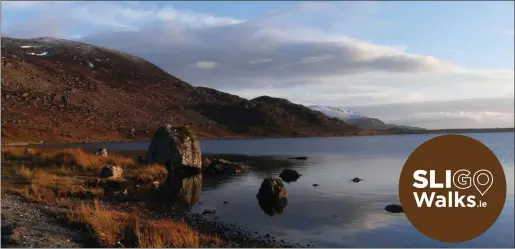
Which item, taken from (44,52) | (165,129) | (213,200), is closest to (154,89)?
(44,52)

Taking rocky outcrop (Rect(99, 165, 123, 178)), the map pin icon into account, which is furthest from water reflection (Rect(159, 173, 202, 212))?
the map pin icon

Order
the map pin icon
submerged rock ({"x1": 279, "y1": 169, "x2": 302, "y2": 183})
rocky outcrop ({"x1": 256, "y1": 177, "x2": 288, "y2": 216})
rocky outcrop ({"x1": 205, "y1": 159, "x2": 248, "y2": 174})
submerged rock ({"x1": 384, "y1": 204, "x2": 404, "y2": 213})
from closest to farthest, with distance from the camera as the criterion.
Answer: the map pin icon → submerged rock ({"x1": 384, "y1": 204, "x2": 404, "y2": 213}) → rocky outcrop ({"x1": 256, "y1": 177, "x2": 288, "y2": 216}) → submerged rock ({"x1": 279, "y1": 169, "x2": 302, "y2": 183}) → rocky outcrop ({"x1": 205, "y1": 159, "x2": 248, "y2": 174})

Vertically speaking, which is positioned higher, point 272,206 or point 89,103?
point 89,103

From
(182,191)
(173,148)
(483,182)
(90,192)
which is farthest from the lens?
(173,148)

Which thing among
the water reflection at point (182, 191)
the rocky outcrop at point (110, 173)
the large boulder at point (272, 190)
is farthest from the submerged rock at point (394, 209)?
the rocky outcrop at point (110, 173)

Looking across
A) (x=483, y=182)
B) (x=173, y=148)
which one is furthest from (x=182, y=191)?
(x=483, y=182)

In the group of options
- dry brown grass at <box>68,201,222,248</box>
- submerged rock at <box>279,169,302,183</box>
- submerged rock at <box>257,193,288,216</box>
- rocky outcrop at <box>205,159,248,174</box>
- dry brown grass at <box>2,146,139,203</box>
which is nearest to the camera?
dry brown grass at <box>68,201,222,248</box>

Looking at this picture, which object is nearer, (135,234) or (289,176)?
(135,234)

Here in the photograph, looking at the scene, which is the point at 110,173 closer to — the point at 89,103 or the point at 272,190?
the point at 272,190

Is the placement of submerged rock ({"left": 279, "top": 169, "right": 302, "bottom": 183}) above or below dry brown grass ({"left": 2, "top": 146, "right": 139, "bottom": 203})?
below

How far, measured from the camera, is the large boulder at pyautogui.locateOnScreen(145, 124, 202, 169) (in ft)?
133

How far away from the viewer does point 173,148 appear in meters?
40.6

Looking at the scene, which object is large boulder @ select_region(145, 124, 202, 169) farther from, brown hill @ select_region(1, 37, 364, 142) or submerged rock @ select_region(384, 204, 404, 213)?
brown hill @ select_region(1, 37, 364, 142)

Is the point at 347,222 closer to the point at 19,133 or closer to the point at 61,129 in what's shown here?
the point at 19,133
